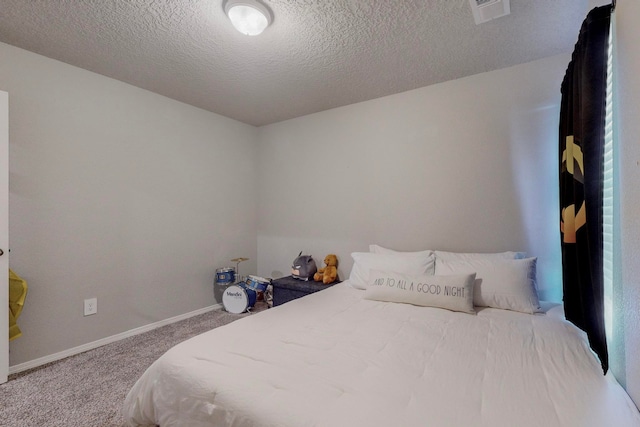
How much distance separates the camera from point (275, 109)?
340cm

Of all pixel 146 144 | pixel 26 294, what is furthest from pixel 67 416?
pixel 146 144

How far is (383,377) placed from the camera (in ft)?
3.78

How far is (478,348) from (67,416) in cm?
228

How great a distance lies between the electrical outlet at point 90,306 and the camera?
2.50m

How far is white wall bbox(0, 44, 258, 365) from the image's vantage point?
2213 mm

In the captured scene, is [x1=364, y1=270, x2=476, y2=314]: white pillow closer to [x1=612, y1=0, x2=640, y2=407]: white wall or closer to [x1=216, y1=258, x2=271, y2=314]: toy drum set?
[x1=612, y1=0, x2=640, y2=407]: white wall

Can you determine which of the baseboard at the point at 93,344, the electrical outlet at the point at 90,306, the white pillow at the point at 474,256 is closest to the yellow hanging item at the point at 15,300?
the baseboard at the point at 93,344

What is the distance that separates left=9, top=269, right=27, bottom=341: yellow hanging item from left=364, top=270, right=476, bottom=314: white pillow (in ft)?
8.14

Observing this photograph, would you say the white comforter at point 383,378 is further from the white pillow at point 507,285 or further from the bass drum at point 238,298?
the bass drum at point 238,298

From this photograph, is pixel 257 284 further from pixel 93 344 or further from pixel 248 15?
pixel 248 15

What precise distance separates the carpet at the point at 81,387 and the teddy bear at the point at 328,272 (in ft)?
4.76

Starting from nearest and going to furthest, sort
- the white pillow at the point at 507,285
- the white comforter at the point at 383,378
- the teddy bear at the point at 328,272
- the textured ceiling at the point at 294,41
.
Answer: the white comforter at the point at 383,378 → the textured ceiling at the point at 294,41 → the white pillow at the point at 507,285 → the teddy bear at the point at 328,272

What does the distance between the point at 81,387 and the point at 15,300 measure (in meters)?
0.79

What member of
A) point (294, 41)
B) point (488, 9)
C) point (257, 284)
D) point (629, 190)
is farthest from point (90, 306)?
point (488, 9)
